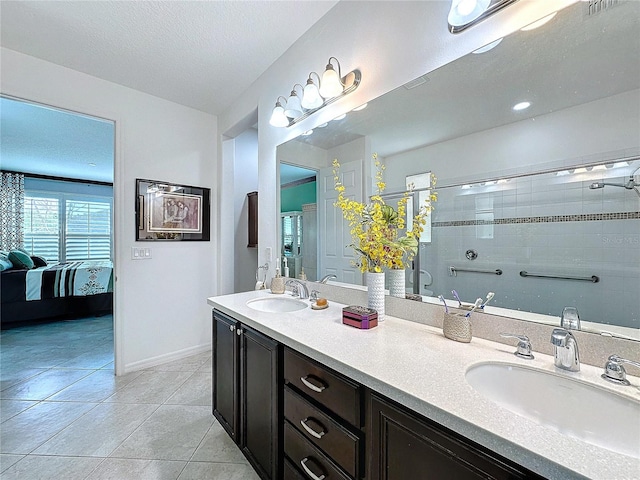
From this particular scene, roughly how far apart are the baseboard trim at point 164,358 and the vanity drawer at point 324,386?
2.24m

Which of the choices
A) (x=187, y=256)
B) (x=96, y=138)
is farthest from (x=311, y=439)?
(x=96, y=138)

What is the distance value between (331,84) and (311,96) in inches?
7.4

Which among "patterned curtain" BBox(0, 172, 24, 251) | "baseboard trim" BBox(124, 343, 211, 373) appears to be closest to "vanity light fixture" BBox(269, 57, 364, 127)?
"baseboard trim" BBox(124, 343, 211, 373)

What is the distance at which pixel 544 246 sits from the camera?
3.28 ft

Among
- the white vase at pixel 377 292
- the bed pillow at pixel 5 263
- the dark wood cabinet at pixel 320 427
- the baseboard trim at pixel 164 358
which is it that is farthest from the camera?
the bed pillow at pixel 5 263

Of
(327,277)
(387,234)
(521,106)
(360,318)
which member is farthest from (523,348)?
(327,277)

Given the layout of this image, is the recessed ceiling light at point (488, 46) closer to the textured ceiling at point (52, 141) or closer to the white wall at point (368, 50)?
the white wall at point (368, 50)

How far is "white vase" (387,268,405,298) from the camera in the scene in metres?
1.43

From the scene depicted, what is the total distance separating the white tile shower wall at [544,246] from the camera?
850mm

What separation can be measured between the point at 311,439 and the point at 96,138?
457 cm

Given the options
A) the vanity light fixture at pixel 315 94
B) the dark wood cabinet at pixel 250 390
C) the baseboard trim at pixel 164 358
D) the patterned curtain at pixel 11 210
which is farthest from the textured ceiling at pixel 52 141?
the dark wood cabinet at pixel 250 390

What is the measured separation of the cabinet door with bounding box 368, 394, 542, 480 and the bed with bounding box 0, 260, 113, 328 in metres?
5.19

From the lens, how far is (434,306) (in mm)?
1264

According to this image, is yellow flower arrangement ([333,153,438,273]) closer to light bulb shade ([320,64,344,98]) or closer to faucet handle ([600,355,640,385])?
light bulb shade ([320,64,344,98])
